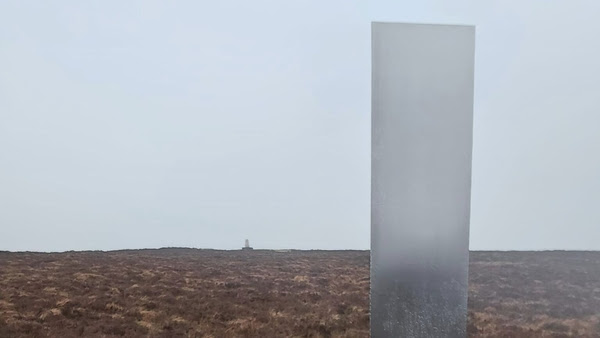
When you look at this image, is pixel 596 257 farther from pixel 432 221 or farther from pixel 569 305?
pixel 432 221

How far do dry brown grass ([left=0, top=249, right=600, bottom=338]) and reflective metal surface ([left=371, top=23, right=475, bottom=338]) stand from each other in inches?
106

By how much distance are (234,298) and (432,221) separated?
10.7 feet

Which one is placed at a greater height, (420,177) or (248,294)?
(420,177)

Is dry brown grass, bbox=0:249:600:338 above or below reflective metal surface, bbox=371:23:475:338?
below

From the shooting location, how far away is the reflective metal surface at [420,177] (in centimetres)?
151

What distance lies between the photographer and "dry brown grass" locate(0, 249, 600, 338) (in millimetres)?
3969

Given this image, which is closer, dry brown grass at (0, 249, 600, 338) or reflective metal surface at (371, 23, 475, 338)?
reflective metal surface at (371, 23, 475, 338)

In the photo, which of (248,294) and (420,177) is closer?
(420,177)

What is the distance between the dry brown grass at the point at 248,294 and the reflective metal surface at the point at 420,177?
8.80 feet

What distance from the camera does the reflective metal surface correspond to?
1.51 m

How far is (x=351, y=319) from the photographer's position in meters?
4.26

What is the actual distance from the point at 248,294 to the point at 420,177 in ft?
10.9

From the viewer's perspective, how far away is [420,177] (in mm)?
1544

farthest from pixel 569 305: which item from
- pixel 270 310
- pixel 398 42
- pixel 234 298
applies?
pixel 398 42
